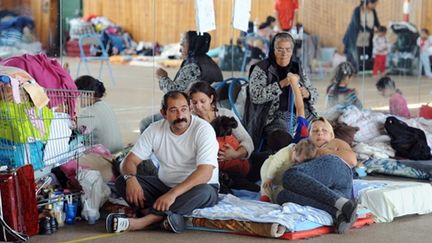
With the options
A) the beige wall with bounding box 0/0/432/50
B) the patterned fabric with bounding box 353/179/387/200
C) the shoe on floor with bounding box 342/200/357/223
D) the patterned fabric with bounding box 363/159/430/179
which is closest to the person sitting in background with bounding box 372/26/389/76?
the beige wall with bounding box 0/0/432/50

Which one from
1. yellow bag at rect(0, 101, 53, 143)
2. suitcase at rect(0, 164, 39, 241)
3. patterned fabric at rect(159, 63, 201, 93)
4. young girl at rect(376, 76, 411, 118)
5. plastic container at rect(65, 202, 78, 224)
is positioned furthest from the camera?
young girl at rect(376, 76, 411, 118)

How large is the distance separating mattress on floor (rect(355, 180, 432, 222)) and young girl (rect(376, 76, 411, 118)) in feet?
13.5

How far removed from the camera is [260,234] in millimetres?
6047

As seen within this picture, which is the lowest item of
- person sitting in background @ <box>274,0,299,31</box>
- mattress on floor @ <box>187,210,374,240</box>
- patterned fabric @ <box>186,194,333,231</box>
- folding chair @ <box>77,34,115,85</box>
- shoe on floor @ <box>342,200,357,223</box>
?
mattress on floor @ <box>187,210,374,240</box>

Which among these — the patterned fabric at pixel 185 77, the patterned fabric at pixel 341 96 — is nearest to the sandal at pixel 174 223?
the patterned fabric at pixel 185 77

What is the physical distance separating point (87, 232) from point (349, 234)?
5.86 feet

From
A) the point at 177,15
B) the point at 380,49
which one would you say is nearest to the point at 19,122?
the point at 177,15

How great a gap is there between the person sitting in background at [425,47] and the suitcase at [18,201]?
36.0 feet

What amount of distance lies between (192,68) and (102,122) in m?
1.18

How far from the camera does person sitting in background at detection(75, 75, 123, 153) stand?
7.83m

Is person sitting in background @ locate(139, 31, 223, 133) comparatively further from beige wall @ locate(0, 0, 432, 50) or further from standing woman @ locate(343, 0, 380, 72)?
standing woman @ locate(343, 0, 380, 72)

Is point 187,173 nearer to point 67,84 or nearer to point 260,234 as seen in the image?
point 260,234

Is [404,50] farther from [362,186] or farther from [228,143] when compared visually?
[362,186]

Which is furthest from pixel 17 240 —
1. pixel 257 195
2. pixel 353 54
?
pixel 353 54
